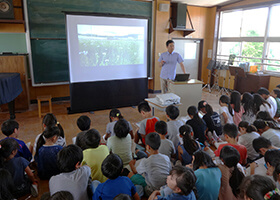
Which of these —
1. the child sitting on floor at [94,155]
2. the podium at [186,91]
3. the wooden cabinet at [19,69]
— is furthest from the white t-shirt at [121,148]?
the wooden cabinet at [19,69]

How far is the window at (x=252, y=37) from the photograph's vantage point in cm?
584

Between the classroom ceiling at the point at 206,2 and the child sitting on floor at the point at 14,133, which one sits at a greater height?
the classroom ceiling at the point at 206,2

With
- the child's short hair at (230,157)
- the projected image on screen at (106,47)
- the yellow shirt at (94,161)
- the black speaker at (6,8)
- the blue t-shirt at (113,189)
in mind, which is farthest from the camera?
the projected image on screen at (106,47)

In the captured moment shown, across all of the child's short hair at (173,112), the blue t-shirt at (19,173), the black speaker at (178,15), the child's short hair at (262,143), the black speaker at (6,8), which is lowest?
the blue t-shirt at (19,173)

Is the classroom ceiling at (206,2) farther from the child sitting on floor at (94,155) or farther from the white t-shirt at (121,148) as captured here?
the child sitting on floor at (94,155)

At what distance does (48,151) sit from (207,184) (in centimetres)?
144

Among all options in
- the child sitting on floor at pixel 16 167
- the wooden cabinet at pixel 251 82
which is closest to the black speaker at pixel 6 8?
the child sitting on floor at pixel 16 167

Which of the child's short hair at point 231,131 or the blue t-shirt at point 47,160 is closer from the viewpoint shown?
the blue t-shirt at point 47,160

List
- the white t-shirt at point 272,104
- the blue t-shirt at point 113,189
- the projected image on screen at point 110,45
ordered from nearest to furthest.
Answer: the blue t-shirt at point 113,189, the white t-shirt at point 272,104, the projected image on screen at point 110,45

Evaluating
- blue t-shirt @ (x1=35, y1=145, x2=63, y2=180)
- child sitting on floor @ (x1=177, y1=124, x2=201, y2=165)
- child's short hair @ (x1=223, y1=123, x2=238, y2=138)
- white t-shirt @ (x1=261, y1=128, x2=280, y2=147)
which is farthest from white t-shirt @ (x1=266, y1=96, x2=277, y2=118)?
blue t-shirt @ (x1=35, y1=145, x2=63, y2=180)

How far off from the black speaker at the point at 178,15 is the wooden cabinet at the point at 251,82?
93.7 inches

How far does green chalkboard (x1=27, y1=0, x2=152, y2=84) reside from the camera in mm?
4875

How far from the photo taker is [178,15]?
6512mm

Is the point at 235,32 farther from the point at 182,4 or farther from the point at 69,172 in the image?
the point at 69,172
